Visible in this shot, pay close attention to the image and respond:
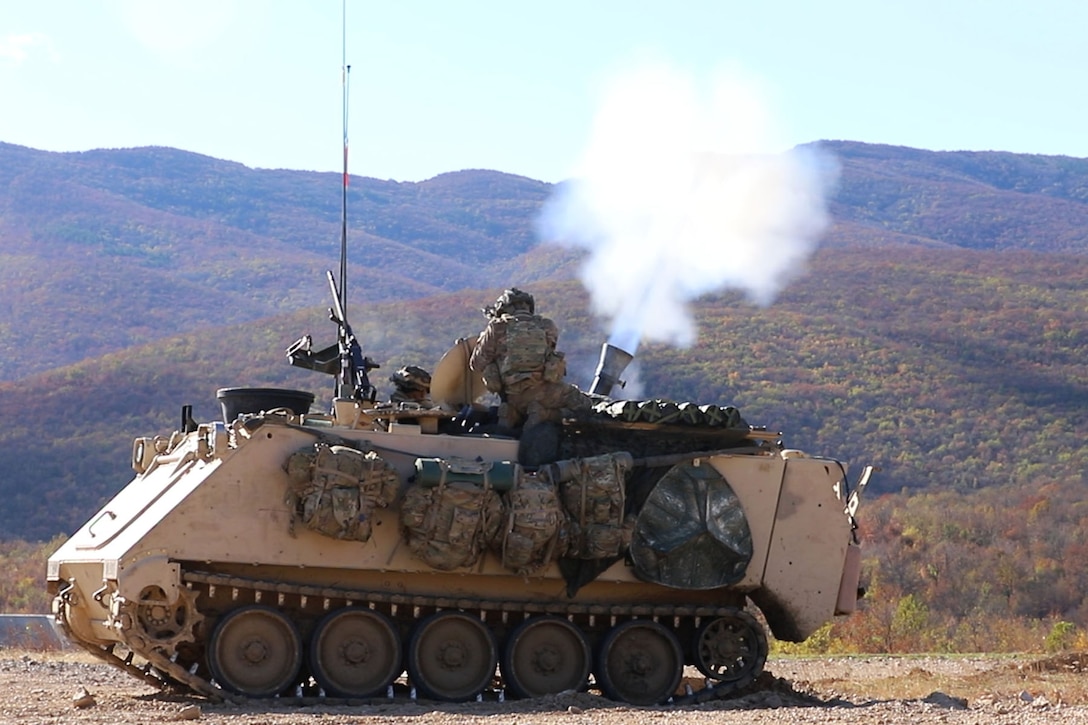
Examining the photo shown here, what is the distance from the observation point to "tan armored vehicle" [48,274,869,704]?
1582 cm

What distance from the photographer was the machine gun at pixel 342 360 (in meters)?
18.7

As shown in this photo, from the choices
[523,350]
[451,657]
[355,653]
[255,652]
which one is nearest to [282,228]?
[523,350]

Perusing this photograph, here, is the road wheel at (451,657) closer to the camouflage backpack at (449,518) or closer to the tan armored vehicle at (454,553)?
the tan armored vehicle at (454,553)

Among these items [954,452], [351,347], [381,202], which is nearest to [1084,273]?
[954,452]

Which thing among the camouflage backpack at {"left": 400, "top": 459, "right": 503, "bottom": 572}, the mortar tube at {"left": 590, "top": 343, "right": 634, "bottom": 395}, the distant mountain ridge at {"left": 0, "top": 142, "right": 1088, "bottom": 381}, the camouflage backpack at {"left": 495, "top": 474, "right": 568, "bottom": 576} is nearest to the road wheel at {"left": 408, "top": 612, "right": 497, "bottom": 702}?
the camouflage backpack at {"left": 400, "top": 459, "right": 503, "bottom": 572}

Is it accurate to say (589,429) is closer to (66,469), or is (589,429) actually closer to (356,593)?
(356,593)

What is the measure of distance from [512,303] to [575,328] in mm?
37477

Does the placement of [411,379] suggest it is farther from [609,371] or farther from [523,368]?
[609,371]

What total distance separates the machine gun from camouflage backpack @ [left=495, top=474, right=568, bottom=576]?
297 cm

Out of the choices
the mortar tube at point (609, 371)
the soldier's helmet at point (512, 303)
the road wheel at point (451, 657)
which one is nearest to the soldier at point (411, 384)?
the soldier's helmet at point (512, 303)

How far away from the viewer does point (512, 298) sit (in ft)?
58.3

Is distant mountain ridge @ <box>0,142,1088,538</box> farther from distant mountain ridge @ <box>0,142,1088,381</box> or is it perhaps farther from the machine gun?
the machine gun

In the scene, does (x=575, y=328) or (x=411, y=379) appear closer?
(x=411, y=379)

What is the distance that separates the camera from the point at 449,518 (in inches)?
629
